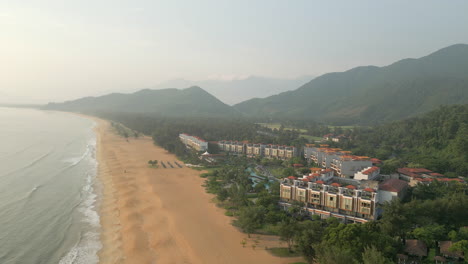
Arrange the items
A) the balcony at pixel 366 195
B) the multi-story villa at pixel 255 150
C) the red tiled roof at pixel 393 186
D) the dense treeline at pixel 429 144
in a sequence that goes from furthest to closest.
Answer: the multi-story villa at pixel 255 150 < the dense treeline at pixel 429 144 < the red tiled roof at pixel 393 186 < the balcony at pixel 366 195

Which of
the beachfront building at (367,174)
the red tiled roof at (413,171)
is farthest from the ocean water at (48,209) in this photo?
the red tiled roof at (413,171)

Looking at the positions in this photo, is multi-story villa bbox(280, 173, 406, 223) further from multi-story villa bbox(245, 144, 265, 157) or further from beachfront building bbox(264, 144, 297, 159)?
multi-story villa bbox(245, 144, 265, 157)

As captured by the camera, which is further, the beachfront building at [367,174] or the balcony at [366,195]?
the beachfront building at [367,174]

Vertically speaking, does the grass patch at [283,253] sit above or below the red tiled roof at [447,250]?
below

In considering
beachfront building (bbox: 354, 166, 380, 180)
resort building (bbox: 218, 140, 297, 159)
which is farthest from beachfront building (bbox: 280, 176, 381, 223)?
resort building (bbox: 218, 140, 297, 159)

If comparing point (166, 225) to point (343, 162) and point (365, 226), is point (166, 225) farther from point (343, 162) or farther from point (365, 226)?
point (343, 162)

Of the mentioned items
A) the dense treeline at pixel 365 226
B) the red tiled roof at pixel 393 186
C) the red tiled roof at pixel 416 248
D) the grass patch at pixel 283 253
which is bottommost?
the grass patch at pixel 283 253

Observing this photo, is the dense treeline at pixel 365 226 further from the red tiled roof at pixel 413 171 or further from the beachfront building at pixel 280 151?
the beachfront building at pixel 280 151
